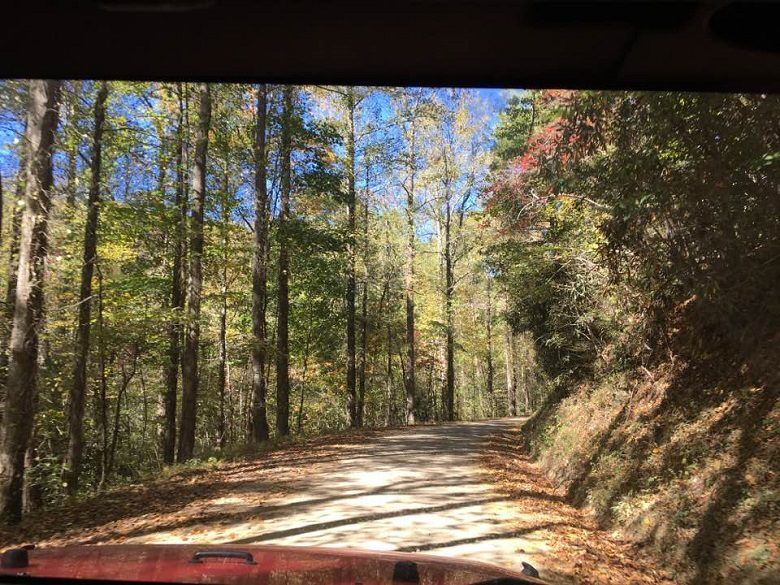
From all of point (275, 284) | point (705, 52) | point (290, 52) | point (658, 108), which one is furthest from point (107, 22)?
point (275, 284)

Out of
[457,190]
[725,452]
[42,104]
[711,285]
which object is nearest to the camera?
[725,452]

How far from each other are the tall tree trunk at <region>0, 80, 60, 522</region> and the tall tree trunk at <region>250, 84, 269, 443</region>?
7.31 m

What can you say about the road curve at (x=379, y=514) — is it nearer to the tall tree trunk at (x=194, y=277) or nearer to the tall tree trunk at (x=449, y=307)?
the tall tree trunk at (x=194, y=277)

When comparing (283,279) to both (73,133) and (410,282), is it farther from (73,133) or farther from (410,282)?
(410,282)

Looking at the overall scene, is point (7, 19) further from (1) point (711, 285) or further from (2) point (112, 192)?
(2) point (112, 192)

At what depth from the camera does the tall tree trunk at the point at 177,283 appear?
13805 mm

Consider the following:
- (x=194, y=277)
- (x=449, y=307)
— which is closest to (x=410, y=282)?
(x=449, y=307)

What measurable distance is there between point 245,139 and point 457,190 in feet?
49.9

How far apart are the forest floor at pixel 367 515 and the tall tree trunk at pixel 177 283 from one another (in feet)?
16.0

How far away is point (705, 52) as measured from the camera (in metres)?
2.73

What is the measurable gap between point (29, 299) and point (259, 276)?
26.0 feet

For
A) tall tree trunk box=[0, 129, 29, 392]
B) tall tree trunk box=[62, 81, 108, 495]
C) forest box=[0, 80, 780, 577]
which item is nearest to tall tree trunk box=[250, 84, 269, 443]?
forest box=[0, 80, 780, 577]

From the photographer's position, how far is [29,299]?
8.33 metres

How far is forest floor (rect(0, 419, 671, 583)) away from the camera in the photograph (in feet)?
21.1
